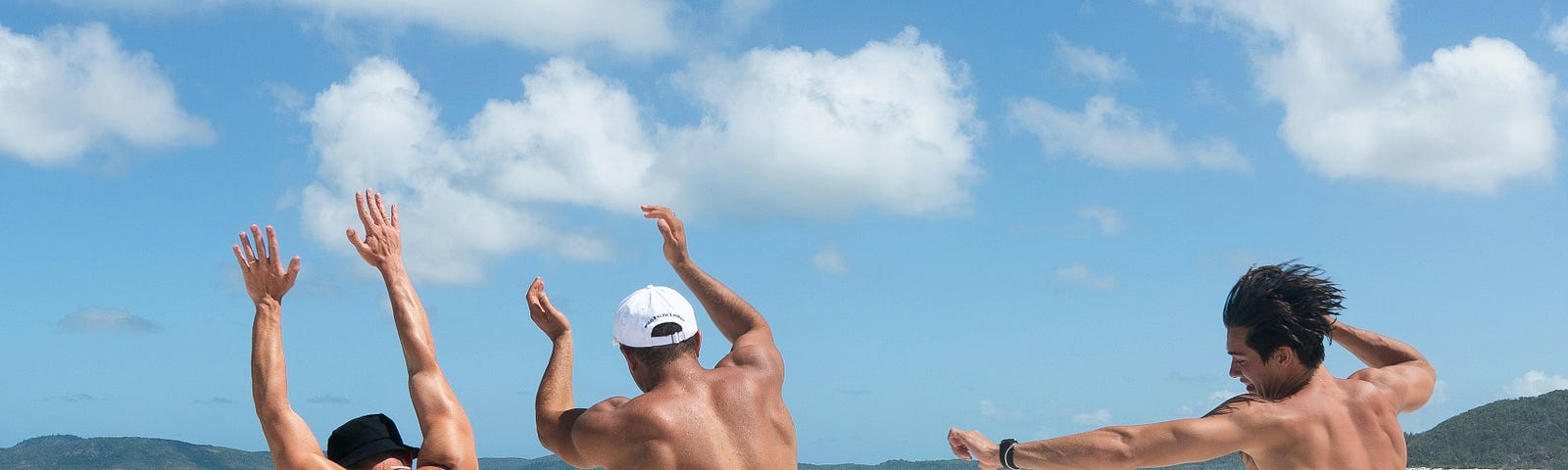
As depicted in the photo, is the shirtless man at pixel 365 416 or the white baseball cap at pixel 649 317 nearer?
the shirtless man at pixel 365 416

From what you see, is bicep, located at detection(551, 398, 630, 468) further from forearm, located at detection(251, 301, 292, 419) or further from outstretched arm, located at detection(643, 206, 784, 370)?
forearm, located at detection(251, 301, 292, 419)

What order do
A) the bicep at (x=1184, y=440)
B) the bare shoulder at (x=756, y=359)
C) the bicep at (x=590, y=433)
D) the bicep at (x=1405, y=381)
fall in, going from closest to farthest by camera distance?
the bicep at (x=590, y=433), the bicep at (x=1184, y=440), the bare shoulder at (x=756, y=359), the bicep at (x=1405, y=381)

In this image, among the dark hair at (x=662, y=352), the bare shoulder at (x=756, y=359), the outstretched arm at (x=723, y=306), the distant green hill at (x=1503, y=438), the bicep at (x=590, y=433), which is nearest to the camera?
the bicep at (x=590, y=433)

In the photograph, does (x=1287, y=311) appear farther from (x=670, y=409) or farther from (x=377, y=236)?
(x=377, y=236)

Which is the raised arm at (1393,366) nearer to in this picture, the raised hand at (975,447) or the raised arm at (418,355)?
the raised hand at (975,447)

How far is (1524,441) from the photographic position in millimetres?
54750

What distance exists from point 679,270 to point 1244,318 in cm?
329

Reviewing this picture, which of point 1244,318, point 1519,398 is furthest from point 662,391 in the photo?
point 1519,398

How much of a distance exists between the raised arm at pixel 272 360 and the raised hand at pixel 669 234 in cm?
229

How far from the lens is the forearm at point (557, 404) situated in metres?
6.27

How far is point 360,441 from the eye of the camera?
564cm

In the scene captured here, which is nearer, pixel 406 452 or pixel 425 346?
pixel 406 452

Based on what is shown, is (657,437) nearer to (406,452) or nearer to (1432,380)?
(406,452)

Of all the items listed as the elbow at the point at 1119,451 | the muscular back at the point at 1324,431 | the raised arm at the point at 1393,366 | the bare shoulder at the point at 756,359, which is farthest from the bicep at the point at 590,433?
the raised arm at the point at 1393,366
